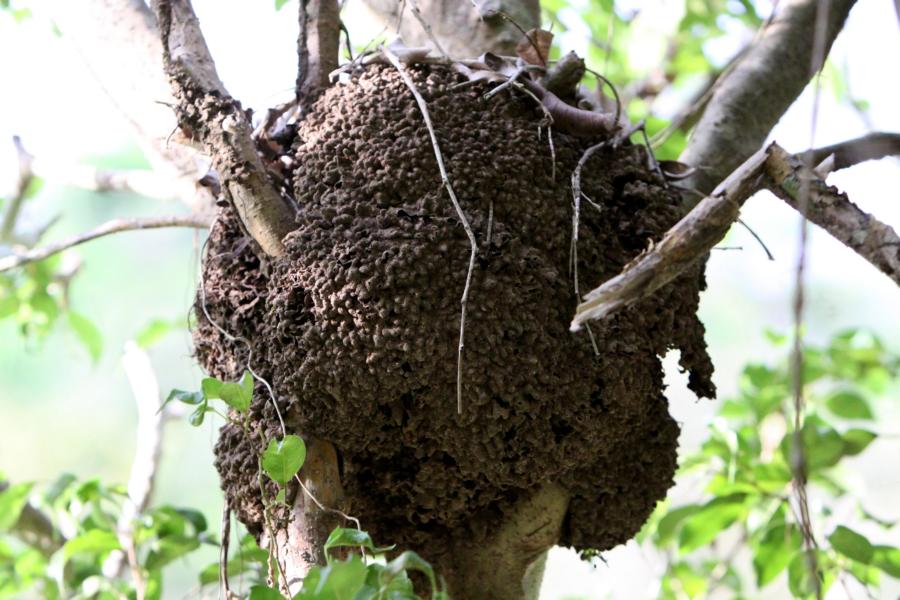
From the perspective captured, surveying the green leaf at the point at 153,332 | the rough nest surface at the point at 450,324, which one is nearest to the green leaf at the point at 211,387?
the rough nest surface at the point at 450,324

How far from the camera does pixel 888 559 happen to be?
1657mm

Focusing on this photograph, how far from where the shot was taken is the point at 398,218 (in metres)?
1.37

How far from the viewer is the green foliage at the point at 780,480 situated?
6.05ft

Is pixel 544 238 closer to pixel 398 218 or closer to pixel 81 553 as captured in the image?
pixel 398 218

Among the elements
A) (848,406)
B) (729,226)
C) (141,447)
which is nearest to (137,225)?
(141,447)

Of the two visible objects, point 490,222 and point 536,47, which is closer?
point 490,222

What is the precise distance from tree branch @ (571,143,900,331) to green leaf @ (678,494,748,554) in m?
0.83

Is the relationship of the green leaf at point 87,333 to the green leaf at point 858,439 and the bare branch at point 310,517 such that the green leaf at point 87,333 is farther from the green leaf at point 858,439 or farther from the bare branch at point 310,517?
the green leaf at point 858,439

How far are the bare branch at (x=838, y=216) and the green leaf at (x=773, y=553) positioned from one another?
32.0 inches

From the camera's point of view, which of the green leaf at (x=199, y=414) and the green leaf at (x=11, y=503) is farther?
the green leaf at (x=11, y=503)

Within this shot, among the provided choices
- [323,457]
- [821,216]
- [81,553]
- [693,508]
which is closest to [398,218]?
[323,457]

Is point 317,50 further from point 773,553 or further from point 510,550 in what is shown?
point 773,553

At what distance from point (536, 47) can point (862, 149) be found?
0.54 metres

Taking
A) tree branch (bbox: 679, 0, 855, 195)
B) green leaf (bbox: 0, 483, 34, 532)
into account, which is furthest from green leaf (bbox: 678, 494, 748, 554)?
green leaf (bbox: 0, 483, 34, 532)
